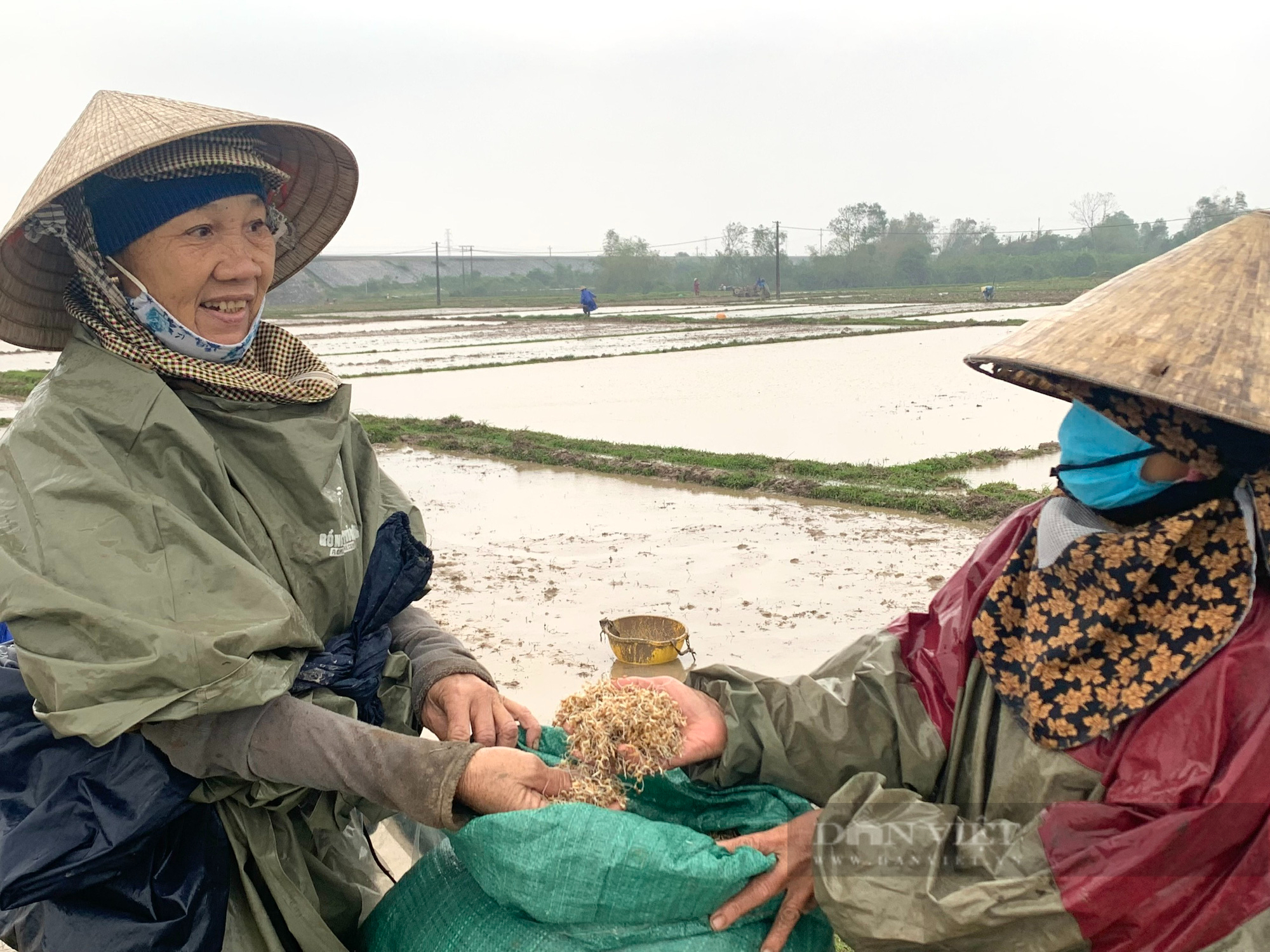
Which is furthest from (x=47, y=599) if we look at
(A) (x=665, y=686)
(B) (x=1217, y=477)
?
(B) (x=1217, y=477)

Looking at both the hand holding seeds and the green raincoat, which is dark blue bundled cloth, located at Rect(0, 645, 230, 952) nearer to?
the green raincoat

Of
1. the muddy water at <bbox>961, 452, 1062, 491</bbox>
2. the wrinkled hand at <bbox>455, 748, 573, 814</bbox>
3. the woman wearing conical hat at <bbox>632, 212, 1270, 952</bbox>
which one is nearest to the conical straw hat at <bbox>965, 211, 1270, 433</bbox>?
the woman wearing conical hat at <bbox>632, 212, 1270, 952</bbox>

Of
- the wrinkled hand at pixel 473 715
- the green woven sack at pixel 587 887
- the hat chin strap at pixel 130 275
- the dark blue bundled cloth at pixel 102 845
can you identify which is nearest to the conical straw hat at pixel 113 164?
the hat chin strap at pixel 130 275

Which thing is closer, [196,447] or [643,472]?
[196,447]

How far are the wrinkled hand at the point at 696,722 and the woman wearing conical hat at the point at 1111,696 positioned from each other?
245 millimetres

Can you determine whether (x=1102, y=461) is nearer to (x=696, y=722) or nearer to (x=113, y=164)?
(x=696, y=722)

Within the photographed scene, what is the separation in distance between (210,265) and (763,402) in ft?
37.1

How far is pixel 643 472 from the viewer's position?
871cm

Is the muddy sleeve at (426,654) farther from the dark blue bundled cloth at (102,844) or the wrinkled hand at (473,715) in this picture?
the dark blue bundled cloth at (102,844)

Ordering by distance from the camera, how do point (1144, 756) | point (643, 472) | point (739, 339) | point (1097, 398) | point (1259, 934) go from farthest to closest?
point (739, 339) < point (643, 472) < point (1097, 398) < point (1144, 756) < point (1259, 934)

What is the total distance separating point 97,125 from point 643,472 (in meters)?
6.91

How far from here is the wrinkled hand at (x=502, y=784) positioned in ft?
5.70

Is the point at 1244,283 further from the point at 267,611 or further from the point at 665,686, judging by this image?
the point at 267,611

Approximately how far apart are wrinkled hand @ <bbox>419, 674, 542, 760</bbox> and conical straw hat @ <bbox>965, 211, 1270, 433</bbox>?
115 cm
